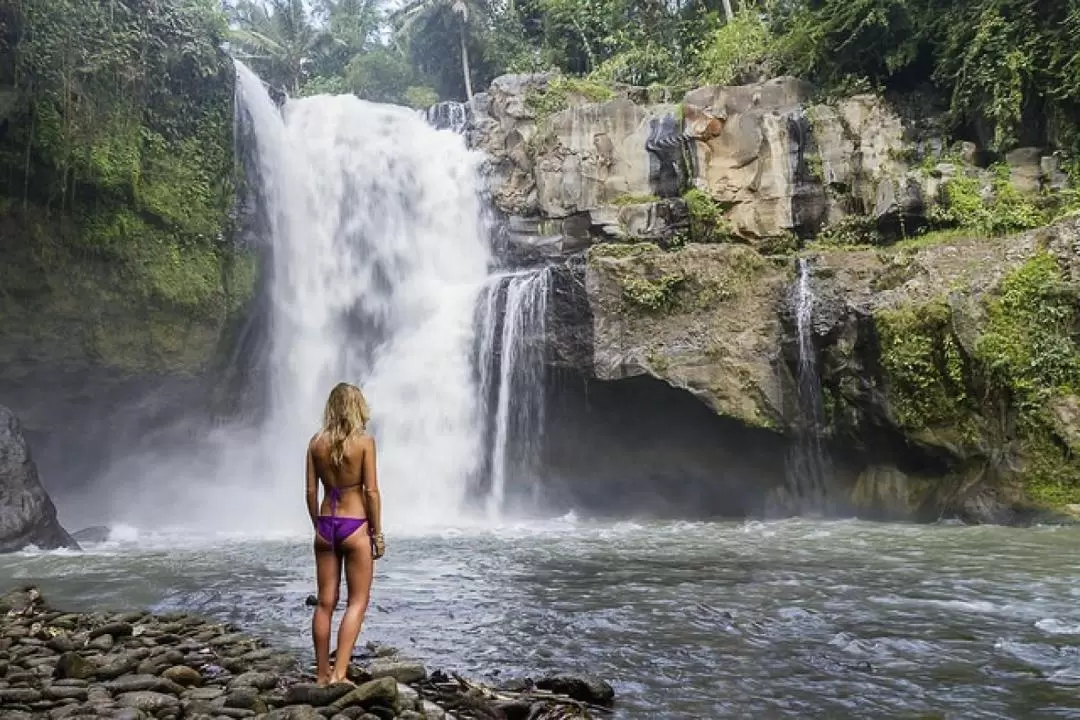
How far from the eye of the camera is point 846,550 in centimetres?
1102

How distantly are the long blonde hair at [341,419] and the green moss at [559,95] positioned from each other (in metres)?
18.7

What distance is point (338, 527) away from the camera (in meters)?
4.80

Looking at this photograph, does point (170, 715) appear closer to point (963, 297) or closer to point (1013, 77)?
point (963, 297)

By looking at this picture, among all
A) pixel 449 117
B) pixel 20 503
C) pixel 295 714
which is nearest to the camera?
pixel 295 714

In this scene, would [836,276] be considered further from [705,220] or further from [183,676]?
[183,676]

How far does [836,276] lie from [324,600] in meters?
12.5

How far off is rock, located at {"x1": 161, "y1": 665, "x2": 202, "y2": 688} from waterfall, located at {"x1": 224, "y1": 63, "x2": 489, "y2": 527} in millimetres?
10833

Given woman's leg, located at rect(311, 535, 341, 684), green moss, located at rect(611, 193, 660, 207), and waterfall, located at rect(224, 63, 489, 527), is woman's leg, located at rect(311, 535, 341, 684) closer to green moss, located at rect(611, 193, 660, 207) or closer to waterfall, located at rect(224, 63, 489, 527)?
waterfall, located at rect(224, 63, 489, 527)

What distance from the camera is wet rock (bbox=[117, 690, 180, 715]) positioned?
15.2 feet

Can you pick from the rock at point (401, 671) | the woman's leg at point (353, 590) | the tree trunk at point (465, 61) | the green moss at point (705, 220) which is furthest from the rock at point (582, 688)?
the tree trunk at point (465, 61)

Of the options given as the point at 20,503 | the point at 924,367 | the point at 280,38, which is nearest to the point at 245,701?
the point at 20,503

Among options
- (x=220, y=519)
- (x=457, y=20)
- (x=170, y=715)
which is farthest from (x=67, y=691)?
(x=457, y=20)

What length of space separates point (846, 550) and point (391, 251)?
1328cm

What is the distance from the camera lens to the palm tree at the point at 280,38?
42.7 metres
